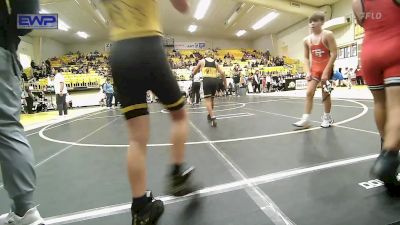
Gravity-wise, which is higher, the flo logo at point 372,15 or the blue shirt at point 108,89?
the flo logo at point 372,15

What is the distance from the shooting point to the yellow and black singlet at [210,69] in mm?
6180

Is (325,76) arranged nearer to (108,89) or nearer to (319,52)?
(319,52)

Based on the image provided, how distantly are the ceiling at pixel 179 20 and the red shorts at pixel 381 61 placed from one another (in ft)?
61.3

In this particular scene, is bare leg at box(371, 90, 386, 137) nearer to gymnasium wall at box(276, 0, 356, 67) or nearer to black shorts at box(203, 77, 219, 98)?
black shorts at box(203, 77, 219, 98)

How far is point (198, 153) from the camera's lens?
3.17m

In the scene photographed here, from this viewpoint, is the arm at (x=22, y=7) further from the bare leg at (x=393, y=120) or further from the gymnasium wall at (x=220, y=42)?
the gymnasium wall at (x=220, y=42)

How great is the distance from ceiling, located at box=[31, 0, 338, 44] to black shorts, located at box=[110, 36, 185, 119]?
18.6m

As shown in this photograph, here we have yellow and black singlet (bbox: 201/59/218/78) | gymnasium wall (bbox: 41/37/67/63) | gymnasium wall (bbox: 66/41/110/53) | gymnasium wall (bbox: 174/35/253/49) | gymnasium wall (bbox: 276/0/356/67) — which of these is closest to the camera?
yellow and black singlet (bbox: 201/59/218/78)

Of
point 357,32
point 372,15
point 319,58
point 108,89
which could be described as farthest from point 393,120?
point 357,32

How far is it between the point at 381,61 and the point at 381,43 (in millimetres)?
106

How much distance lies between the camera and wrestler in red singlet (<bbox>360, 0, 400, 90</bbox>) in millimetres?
1649

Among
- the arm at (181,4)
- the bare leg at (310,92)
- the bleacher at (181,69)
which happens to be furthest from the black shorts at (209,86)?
the bleacher at (181,69)

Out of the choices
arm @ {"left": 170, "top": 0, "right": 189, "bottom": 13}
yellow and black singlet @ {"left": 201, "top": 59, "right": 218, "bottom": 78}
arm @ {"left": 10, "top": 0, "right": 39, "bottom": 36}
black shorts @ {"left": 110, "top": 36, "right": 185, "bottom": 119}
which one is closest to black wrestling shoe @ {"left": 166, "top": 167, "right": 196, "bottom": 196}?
black shorts @ {"left": 110, "top": 36, "right": 185, "bottom": 119}

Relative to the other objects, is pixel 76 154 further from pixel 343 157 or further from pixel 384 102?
pixel 384 102
